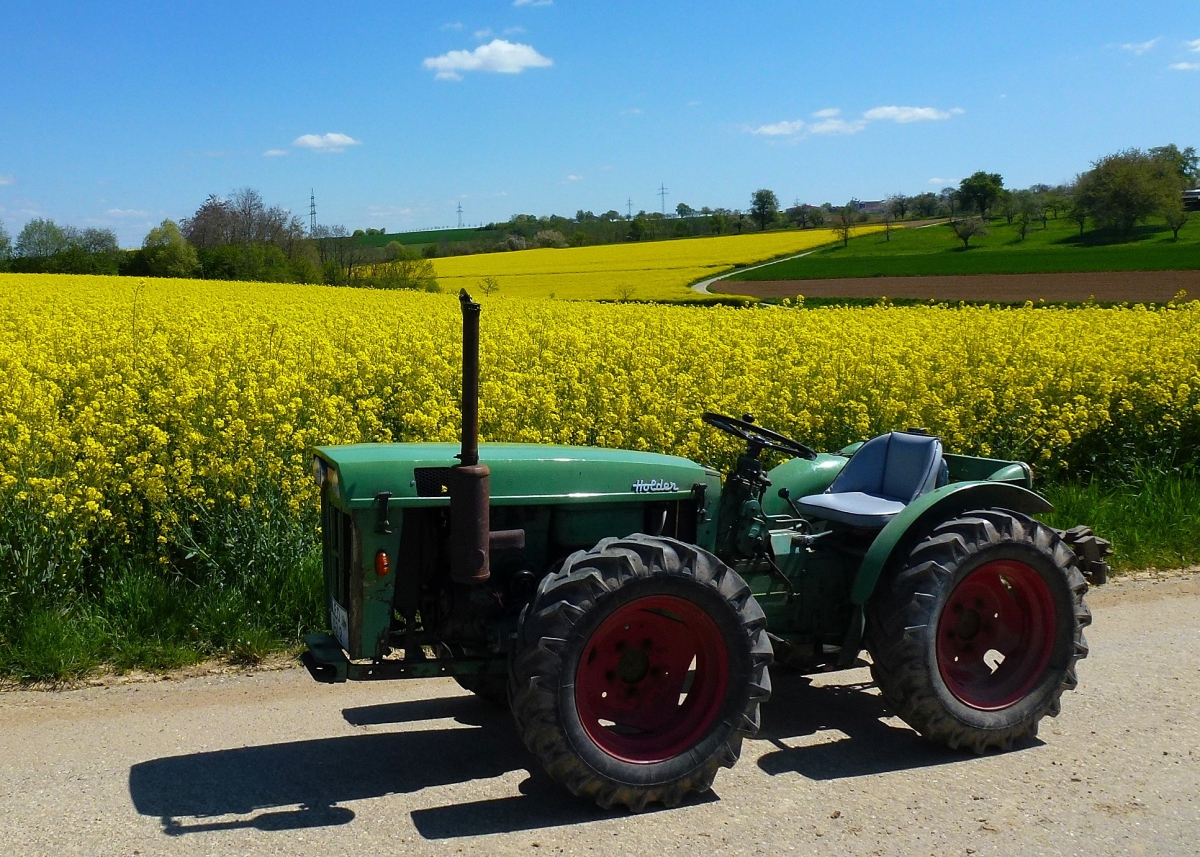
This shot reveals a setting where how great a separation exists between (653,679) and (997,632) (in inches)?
65.5

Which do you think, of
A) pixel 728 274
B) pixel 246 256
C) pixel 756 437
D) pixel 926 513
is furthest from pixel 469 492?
pixel 728 274

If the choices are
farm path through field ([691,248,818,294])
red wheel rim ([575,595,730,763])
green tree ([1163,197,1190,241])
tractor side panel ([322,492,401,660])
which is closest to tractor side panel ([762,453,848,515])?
red wheel rim ([575,595,730,763])

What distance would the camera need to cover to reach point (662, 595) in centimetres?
388

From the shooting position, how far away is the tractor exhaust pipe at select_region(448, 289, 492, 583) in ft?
11.7

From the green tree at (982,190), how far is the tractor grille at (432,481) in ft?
310

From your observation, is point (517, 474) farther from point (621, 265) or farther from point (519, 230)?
point (519, 230)

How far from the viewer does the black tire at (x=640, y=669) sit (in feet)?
12.2

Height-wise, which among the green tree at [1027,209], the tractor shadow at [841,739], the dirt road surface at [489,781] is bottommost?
the tractor shadow at [841,739]

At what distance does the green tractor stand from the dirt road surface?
0.22 meters

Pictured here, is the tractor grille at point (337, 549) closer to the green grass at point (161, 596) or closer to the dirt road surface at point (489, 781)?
the dirt road surface at point (489, 781)

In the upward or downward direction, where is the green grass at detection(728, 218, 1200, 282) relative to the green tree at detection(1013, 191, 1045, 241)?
downward

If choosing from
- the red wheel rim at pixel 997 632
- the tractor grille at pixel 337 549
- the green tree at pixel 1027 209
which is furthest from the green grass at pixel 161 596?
the green tree at pixel 1027 209

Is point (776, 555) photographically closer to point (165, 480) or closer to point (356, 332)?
point (165, 480)

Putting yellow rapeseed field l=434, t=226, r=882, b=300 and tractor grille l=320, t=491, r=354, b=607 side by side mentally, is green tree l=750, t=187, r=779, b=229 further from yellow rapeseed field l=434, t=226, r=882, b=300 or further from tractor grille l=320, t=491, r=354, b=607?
tractor grille l=320, t=491, r=354, b=607
